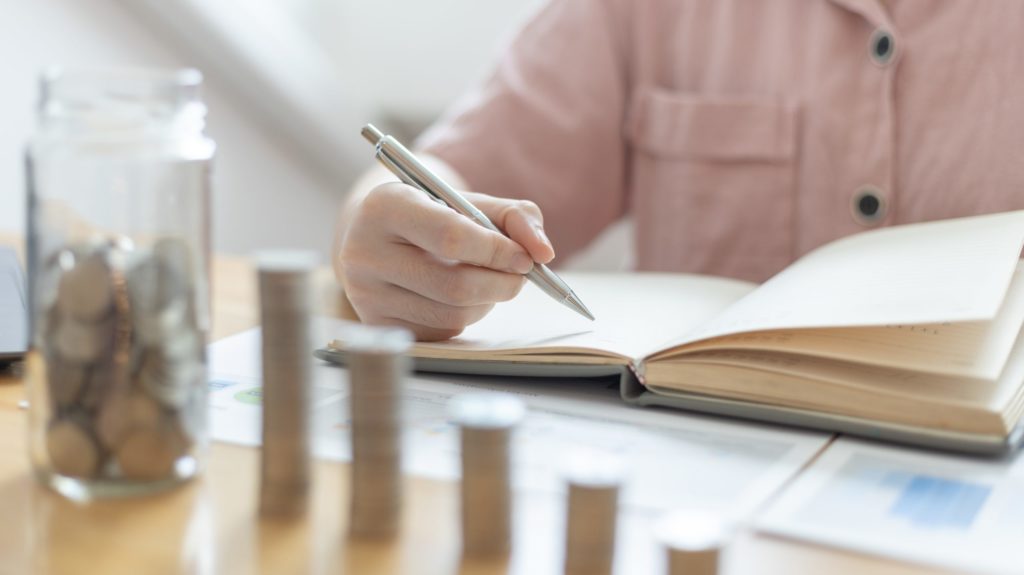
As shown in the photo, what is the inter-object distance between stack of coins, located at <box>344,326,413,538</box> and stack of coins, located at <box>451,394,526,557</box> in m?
0.03

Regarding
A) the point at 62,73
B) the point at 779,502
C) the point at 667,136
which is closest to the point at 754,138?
the point at 667,136

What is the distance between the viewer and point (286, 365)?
50 centimetres

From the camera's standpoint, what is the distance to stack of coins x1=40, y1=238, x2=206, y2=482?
1.68ft

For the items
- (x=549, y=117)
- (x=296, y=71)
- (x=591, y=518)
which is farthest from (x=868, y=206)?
(x=296, y=71)

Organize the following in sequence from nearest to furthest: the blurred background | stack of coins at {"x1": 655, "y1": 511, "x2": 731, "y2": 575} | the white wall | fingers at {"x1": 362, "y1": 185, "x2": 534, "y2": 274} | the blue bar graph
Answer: stack of coins at {"x1": 655, "y1": 511, "x2": 731, "y2": 575}
the blue bar graph
fingers at {"x1": 362, "y1": 185, "x2": 534, "y2": 274}
the white wall
the blurred background

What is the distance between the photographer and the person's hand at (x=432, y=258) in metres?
0.74

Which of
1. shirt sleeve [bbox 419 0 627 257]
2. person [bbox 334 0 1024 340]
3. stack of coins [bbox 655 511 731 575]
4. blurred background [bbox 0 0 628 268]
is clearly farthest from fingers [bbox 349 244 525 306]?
blurred background [bbox 0 0 628 268]

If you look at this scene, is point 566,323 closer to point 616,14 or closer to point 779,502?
point 779,502

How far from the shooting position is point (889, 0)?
3.70 ft

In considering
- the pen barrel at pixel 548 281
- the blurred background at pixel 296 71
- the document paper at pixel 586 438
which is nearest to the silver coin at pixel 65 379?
the document paper at pixel 586 438

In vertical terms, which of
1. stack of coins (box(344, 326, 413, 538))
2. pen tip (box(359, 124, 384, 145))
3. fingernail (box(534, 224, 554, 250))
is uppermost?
pen tip (box(359, 124, 384, 145))

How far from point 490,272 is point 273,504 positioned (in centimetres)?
27

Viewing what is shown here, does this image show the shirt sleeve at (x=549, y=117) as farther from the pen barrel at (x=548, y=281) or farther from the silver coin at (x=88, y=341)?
the silver coin at (x=88, y=341)

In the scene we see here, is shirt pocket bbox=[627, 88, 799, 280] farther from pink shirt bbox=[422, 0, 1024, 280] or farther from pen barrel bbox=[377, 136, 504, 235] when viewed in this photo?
pen barrel bbox=[377, 136, 504, 235]
